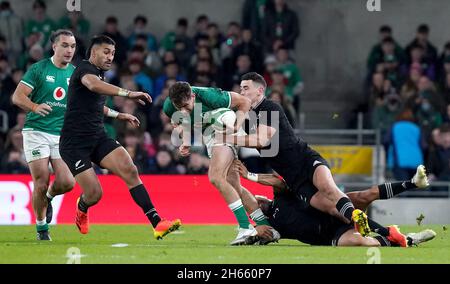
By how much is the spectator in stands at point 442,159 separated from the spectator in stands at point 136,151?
5.20m

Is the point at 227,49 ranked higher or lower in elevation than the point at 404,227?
higher

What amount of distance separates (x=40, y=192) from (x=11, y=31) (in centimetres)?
1008

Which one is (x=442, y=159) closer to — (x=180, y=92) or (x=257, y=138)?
(x=257, y=138)

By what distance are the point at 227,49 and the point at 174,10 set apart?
246 cm

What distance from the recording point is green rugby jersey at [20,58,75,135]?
1484 cm

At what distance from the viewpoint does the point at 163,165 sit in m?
21.0

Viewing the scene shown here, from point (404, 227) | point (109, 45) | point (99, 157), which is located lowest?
point (404, 227)

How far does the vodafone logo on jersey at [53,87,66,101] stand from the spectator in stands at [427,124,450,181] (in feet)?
29.6

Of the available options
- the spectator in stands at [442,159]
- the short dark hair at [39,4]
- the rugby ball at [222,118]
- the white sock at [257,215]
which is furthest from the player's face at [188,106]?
the short dark hair at [39,4]

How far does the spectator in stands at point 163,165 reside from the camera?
20969 millimetres

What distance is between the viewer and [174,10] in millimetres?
25625

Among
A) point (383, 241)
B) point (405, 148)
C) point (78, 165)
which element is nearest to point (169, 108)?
point (78, 165)
